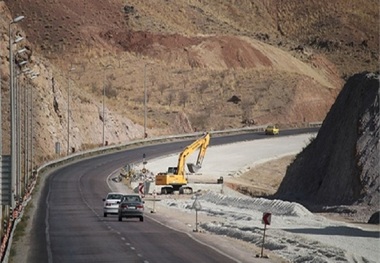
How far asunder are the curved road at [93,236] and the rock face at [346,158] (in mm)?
12379

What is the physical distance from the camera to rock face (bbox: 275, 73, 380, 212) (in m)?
62.8

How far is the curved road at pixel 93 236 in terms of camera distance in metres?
36.5

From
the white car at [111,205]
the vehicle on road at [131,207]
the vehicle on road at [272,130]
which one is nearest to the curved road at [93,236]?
the vehicle on road at [131,207]

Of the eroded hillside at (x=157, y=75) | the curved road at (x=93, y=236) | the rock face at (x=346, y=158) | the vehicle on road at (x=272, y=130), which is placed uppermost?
the eroded hillside at (x=157, y=75)

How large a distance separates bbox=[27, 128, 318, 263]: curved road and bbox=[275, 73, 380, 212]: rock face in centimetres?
1238

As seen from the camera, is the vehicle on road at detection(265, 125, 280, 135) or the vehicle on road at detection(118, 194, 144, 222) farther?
the vehicle on road at detection(265, 125, 280, 135)

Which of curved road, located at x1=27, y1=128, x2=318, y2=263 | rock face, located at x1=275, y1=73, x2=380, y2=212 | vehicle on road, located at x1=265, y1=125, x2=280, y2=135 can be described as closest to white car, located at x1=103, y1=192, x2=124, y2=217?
curved road, located at x1=27, y1=128, x2=318, y2=263

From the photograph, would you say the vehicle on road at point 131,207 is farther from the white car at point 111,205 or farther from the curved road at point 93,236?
the white car at point 111,205

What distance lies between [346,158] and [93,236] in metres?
25.1

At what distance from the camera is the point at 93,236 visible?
45031 mm

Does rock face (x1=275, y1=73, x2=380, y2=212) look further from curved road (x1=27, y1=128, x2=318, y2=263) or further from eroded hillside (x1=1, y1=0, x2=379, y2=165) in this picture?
eroded hillside (x1=1, y1=0, x2=379, y2=165)

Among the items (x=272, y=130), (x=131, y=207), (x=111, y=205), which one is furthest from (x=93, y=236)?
(x=272, y=130)

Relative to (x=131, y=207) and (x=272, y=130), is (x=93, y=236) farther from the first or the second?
(x=272, y=130)

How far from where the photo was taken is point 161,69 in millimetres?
175875
